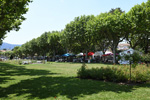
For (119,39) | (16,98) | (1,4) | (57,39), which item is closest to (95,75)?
(16,98)

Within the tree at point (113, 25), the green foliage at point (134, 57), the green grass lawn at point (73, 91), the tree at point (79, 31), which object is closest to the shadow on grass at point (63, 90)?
the green grass lawn at point (73, 91)

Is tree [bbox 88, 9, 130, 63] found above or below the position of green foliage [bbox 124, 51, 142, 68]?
above

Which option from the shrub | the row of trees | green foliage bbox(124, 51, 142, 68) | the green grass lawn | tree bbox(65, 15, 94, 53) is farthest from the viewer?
tree bbox(65, 15, 94, 53)

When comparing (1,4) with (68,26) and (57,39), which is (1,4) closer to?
(68,26)

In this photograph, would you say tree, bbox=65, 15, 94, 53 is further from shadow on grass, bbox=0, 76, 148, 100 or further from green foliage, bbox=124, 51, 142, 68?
shadow on grass, bbox=0, 76, 148, 100

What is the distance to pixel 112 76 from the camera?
918 centimetres

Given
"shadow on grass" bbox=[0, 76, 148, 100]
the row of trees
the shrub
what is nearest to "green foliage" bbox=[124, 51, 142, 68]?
the shrub

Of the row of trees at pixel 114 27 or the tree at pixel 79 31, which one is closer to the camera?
the row of trees at pixel 114 27

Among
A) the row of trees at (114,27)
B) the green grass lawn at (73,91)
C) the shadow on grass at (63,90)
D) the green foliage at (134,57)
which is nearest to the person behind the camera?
the green grass lawn at (73,91)

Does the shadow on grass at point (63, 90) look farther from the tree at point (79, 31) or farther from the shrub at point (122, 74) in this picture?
the tree at point (79, 31)

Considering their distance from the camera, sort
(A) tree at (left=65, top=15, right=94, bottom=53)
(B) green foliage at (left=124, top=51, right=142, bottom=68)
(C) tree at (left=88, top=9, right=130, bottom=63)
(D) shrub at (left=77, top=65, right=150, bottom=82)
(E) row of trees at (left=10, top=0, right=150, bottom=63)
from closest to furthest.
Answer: (B) green foliage at (left=124, top=51, right=142, bottom=68)
(D) shrub at (left=77, top=65, right=150, bottom=82)
(E) row of trees at (left=10, top=0, right=150, bottom=63)
(C) tree at (left=88, top=9, right=130, bottom=63)
(A) tree at (left=65, top=15, right=94, bottom=53)

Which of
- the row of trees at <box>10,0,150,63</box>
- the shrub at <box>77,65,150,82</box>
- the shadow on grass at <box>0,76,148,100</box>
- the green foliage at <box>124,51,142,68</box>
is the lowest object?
the shadow on grass at <box>0,76,148,100</box>

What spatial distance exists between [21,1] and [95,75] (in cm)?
785

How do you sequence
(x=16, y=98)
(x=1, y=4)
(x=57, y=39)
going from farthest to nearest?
(x=57, y=39), (x=1, y=4), (x=16, y=98)
